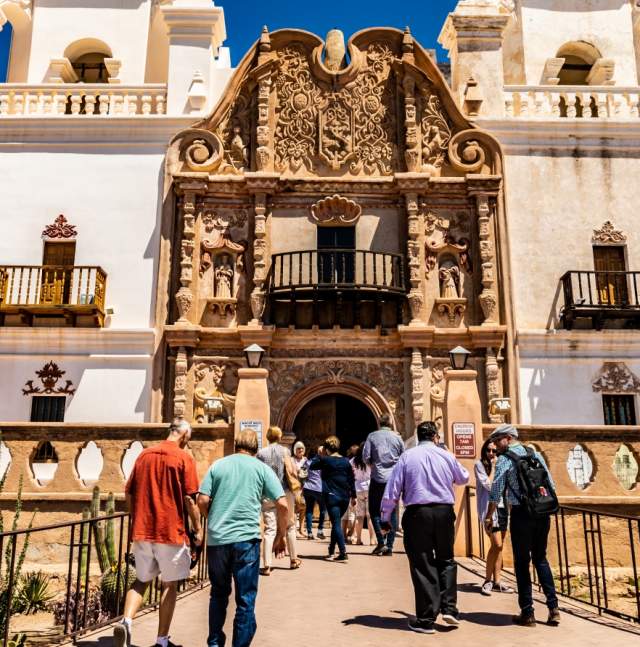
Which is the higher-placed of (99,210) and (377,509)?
(99,210)

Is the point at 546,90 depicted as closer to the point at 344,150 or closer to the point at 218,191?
the point at 344,150

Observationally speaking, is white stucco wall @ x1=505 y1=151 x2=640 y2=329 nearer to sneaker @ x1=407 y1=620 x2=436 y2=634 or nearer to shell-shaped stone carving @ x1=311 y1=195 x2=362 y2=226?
shell-shaped stone carving @ x1=311 y1=195 x2=362 y2=226

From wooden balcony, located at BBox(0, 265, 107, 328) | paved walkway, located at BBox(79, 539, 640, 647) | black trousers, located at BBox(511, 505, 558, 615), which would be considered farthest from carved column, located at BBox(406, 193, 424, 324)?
black trousers, located at BBox(511, 505, 558, 615)

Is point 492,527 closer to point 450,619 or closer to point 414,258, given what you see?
point 450,619

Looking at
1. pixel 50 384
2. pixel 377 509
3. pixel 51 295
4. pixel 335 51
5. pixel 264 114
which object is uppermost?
pixel 335 51

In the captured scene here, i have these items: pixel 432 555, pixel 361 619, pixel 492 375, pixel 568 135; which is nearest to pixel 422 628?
pixel 432 555

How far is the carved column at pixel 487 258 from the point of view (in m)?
19.2

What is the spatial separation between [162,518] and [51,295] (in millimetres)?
13718

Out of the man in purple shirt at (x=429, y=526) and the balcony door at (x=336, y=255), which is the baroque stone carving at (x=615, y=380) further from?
the man in purple shirt at (x=429, y=526)

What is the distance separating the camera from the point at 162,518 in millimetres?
6262

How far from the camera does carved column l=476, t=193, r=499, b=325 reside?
19172mm

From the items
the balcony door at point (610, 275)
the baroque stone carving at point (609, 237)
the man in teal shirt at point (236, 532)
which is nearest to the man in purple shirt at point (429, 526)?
the man in teal shirt at point (236, 532)

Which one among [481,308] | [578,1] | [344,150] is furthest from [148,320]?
[578,1]

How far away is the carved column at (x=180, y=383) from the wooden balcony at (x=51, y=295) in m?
2.16
